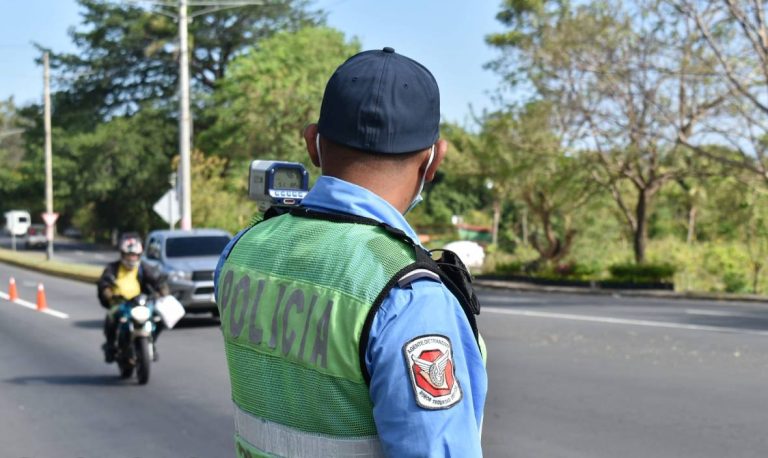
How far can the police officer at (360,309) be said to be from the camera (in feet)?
5.93

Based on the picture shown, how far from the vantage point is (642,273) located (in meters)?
29.8

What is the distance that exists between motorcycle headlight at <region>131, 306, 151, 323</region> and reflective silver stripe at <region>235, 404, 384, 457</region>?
30.2 ft

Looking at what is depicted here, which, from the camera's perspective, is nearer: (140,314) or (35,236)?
(140,314)

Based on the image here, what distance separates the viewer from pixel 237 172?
48938 millimetres

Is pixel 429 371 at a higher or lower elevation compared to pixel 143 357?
higher

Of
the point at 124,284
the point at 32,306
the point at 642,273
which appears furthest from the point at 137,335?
the point at 642,273

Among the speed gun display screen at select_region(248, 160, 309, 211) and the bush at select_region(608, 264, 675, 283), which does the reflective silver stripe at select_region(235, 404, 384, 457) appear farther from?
the bush at select_region(608, 264, 675, 283)

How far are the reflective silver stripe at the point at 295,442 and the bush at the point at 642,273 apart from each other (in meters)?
27.9

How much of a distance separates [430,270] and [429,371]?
190mm

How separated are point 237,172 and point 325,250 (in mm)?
47421

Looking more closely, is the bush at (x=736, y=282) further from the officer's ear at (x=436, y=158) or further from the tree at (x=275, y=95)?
the officer's ear at (x=436, y=158)

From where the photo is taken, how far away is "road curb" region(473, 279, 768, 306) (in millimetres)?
25859

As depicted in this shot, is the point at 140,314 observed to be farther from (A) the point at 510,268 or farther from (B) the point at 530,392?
(A) the point at 510,268

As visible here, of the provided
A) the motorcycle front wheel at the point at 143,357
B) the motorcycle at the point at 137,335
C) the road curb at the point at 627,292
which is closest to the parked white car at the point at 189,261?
the motorcycle at the point at 137,335
